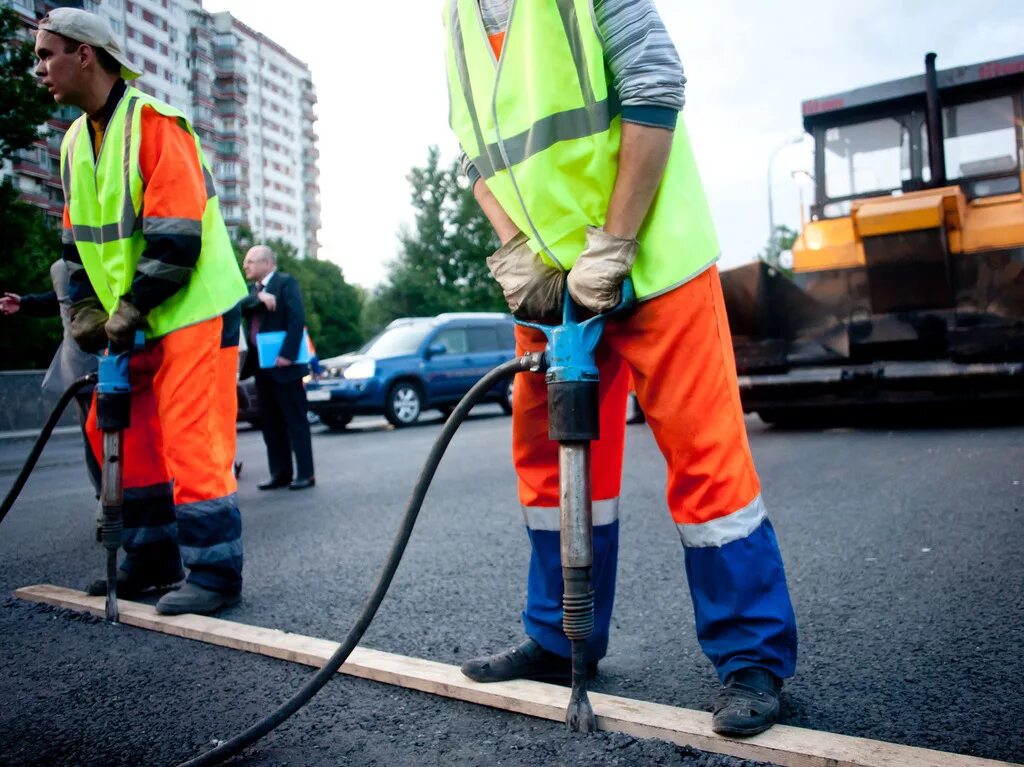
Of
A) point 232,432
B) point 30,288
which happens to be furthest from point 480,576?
point 30,288

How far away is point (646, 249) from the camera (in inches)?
80.2

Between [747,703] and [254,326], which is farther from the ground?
[254,326]

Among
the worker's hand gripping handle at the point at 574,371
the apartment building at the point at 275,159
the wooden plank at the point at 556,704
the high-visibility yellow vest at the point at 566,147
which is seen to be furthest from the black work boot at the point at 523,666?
the apartment building at the point at 275,159

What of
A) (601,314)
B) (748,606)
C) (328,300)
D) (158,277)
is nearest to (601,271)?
(601,314)

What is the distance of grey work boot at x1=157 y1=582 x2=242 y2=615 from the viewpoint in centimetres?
298

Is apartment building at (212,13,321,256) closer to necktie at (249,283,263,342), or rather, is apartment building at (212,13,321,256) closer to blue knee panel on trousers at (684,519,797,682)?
necktie at (249,283,263,342)

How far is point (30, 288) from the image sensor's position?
1566 centimetres

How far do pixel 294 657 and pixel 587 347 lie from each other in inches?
49.2

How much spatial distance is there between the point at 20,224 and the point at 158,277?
49.1ft

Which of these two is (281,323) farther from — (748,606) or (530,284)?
(748,606)

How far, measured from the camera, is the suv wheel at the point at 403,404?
44.5 ft

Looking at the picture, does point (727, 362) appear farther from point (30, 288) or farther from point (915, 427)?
point (30, 288)

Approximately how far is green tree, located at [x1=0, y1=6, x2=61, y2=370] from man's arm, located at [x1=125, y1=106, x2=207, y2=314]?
1303cm

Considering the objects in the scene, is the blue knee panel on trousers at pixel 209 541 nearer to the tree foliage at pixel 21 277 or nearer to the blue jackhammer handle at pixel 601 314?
the blue jackhammer handle at pixel 601 314
